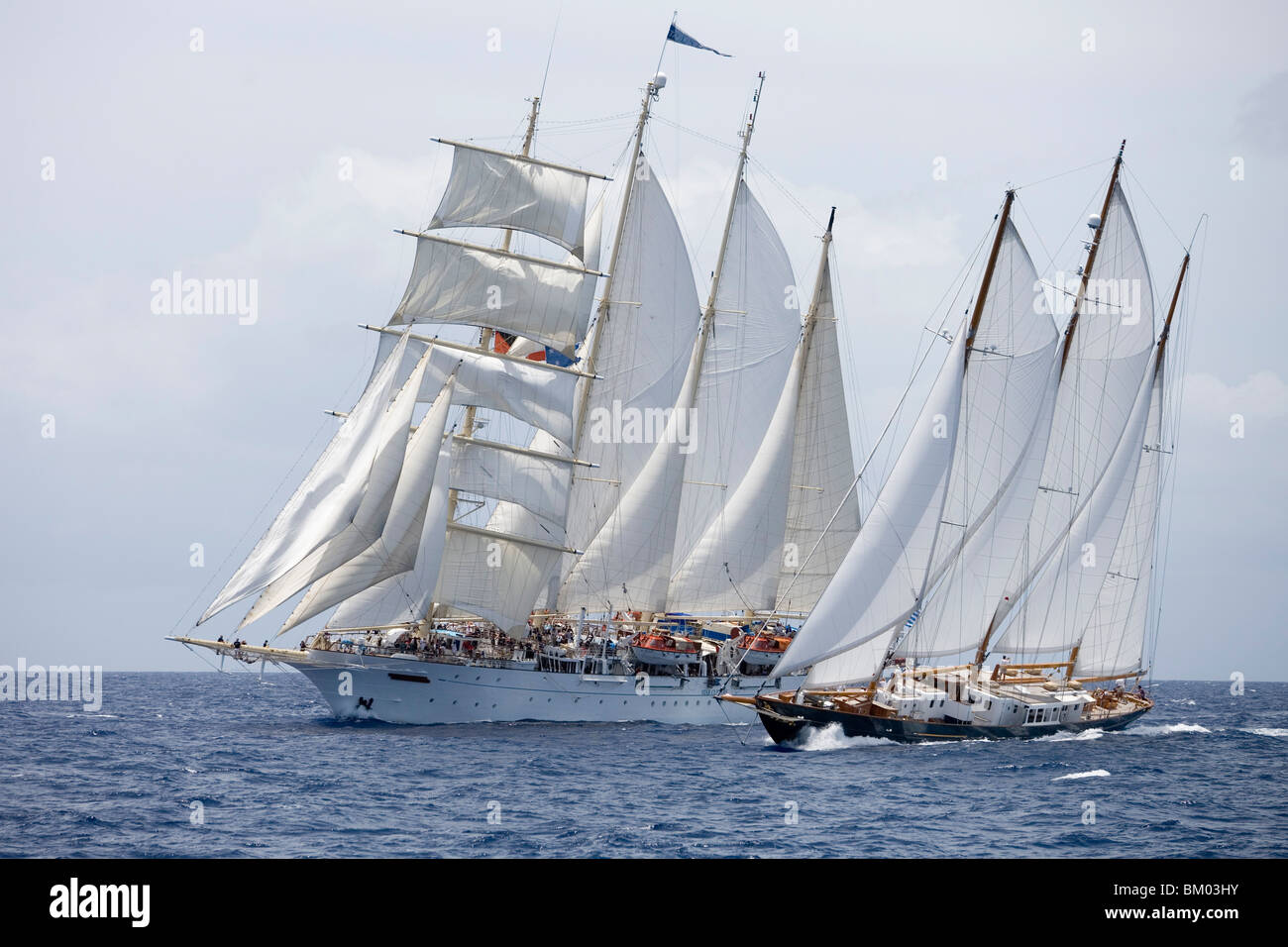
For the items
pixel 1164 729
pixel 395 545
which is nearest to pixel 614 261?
pixel 395 545

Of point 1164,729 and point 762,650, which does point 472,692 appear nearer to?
point 762,650

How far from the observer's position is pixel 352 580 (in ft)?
161

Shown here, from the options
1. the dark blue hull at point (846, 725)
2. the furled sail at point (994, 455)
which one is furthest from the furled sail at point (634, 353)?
the furled sail at point (994, 455)

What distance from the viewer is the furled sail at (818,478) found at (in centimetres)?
5912

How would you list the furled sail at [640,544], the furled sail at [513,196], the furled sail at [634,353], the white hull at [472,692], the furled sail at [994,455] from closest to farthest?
the furled sail at [994,455]
the white hull at [472,692]
the furled sail at [513,196]
the furled sail at [640,544]
the furled sail at [634,353]

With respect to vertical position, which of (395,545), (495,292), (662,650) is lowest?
(662,650)

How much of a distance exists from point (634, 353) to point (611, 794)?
26.1 m

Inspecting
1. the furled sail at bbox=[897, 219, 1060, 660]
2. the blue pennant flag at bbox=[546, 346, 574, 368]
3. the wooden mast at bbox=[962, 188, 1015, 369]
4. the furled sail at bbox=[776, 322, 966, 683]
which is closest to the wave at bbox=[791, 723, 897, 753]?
the furled sail at bbox=[776, 322, 966, 683]

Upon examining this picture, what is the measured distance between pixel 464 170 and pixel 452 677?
20491mm

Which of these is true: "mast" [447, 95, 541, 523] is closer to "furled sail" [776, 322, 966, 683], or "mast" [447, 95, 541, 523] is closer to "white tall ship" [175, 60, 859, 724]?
"white tall ship" [175, 60, 859, 724]

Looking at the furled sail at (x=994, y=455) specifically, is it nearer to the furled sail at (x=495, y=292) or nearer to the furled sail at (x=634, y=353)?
the furled sail at (x=634, y=353)

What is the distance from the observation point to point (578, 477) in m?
57.8

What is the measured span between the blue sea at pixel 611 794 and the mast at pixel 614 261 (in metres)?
13.4
